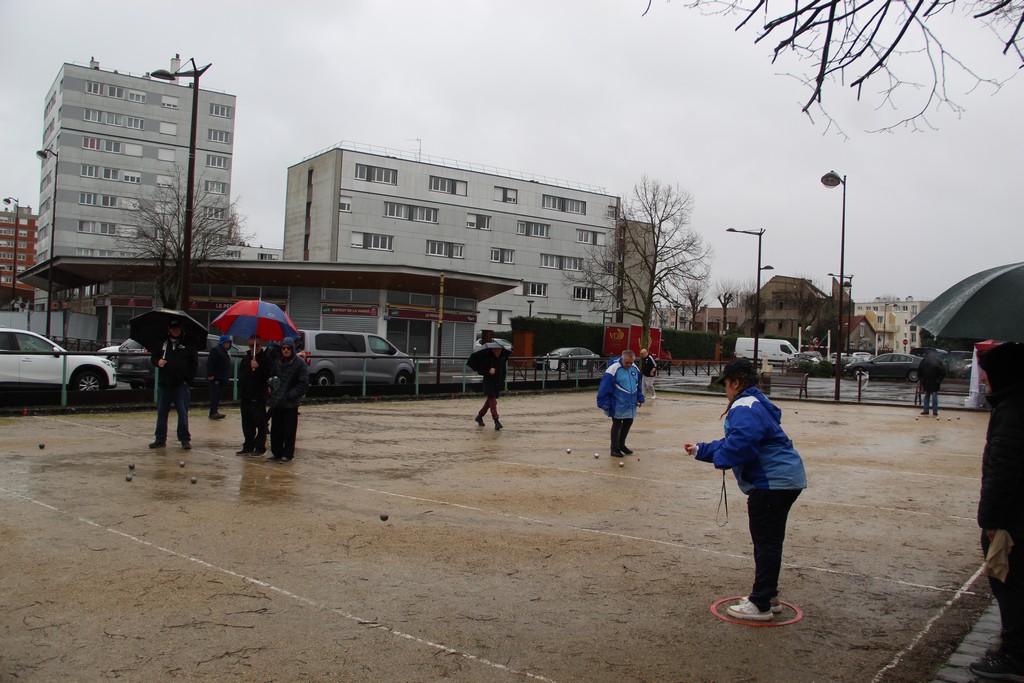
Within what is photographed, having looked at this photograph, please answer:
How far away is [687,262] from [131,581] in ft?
162

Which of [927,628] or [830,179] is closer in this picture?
[927,628]

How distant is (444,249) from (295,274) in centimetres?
2015

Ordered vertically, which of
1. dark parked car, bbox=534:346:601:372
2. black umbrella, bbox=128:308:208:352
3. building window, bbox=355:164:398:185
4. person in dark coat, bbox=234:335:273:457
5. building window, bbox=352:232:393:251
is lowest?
person in dark coat, bbox=234:335:273:457

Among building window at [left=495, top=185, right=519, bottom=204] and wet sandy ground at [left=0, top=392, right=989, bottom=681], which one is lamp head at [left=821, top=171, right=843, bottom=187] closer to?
wet sandy ground at [left=0, top=392, right=989, bottom=681]

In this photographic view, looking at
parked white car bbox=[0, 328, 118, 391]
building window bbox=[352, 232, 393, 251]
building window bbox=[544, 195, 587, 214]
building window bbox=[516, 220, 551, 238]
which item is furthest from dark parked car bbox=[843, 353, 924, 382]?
parked white car bbox=[0, 328, 118, 391]

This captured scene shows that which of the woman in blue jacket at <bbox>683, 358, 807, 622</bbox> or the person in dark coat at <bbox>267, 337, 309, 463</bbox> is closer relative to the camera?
the woman in blue jacket at <bbox>683, 358, 807, 622</bbox>

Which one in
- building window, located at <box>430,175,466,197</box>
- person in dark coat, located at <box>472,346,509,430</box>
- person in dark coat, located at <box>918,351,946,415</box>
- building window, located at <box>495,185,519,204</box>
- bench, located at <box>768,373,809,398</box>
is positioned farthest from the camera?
building window, located at <box>495,185,519,204</box>

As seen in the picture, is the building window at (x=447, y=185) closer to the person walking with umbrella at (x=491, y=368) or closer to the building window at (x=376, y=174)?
the building window at (x=376, y=174)

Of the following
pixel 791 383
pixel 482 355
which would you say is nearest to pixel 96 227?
pixel 791 383

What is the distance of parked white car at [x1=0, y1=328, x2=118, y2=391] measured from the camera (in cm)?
1577

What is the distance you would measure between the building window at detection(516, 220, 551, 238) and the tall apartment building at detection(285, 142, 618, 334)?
0.26 feet

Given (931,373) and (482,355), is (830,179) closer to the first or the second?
(931,373)

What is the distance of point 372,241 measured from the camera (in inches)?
2222

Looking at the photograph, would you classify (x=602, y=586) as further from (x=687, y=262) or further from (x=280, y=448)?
(x=687, y=262)
